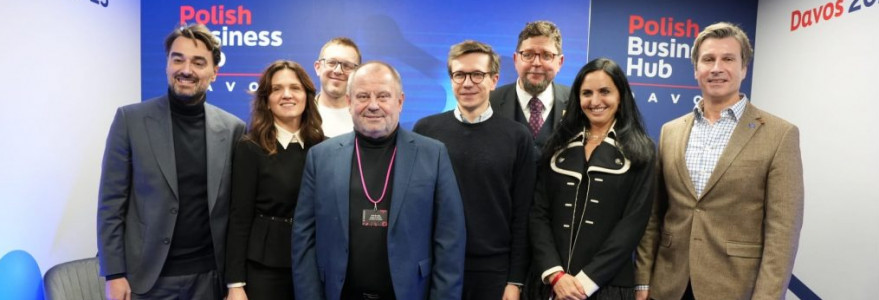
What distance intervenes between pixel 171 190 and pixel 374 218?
3.31 ft

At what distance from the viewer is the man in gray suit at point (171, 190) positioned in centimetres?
249

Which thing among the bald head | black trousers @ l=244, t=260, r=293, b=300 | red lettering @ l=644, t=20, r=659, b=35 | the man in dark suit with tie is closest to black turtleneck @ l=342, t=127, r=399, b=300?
the bald head

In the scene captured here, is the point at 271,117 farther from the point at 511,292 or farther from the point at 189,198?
the point at 511,292

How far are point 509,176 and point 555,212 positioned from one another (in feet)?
0.91

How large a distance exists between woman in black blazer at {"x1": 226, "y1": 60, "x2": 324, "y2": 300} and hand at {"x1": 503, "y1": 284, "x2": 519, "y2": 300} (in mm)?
1018

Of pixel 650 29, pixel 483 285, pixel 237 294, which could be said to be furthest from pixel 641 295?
pixel 650 29

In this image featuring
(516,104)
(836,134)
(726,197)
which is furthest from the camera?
(836,134)

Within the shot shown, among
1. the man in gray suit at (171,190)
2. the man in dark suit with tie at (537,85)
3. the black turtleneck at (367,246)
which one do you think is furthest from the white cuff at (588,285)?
the man in gray suit at (171,190)

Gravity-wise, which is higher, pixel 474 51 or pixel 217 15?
pixel 217 15

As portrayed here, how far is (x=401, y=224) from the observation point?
2234mm

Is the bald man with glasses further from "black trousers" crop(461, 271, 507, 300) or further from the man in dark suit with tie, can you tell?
"black trousers" crop(461, 271, 507, 300)

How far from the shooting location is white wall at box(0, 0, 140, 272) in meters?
3.17

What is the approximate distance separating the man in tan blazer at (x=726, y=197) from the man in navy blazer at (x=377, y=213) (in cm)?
103

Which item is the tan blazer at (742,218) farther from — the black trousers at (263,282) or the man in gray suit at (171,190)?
the man in gray suit at (171,190)
